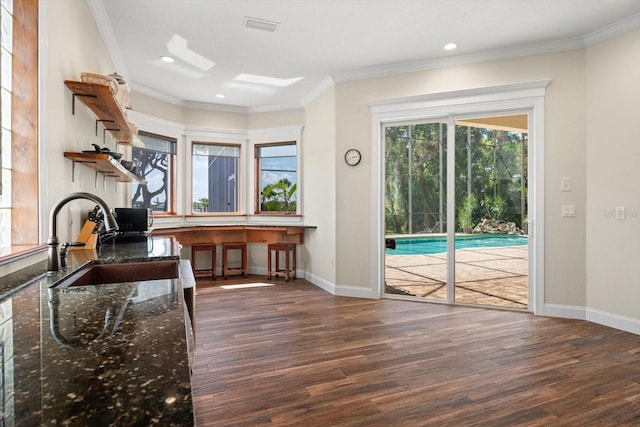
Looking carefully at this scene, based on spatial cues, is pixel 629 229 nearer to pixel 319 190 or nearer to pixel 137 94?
pixel 319 190

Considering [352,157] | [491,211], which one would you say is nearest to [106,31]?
[352,157]

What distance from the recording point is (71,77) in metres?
2.43

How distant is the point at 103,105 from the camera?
266cm

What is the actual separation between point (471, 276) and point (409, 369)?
2125mm

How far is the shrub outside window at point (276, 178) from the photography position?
605cm

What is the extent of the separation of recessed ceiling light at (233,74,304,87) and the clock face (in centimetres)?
120

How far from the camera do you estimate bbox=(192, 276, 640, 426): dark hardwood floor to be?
1.99 m

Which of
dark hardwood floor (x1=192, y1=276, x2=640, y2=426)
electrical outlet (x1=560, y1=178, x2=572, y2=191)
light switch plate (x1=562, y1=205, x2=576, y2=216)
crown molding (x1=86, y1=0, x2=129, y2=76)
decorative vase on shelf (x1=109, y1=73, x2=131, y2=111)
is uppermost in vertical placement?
crown molding (x1=86, y1=0, x2=129, y2=76)

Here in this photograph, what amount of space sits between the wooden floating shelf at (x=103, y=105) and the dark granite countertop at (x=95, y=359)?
5.46 ft

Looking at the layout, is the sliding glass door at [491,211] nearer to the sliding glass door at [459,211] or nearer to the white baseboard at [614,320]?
the sliding glass door at [459,211]

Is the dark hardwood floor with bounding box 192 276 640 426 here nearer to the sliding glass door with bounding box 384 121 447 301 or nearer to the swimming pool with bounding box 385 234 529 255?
the sliding glass door with bounding box 384 121 447 301

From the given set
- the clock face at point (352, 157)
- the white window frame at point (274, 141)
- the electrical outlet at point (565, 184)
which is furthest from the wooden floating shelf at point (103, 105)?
the electrical outlet at point (565, 184)

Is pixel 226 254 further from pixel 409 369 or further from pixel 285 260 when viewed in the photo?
pixel 409 369

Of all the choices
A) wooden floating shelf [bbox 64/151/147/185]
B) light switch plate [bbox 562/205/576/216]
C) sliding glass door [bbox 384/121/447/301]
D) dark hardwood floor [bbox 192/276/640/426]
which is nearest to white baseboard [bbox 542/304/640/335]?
dark hardwood floor [bbox 192/276/640/426]
